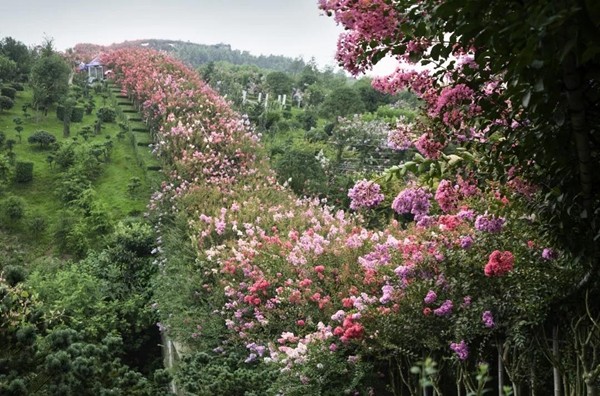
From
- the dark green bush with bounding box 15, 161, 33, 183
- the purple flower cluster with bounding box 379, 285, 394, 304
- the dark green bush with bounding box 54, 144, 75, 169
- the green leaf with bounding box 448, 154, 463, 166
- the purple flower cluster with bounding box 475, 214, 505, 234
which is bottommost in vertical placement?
the dark green bush with bounding box 15, 161, 33, 183

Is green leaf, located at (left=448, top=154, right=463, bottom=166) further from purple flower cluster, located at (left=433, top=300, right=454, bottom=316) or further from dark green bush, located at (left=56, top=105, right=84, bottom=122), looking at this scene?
dark green bush, located at (left=56, top=105, right=84, bottom=122)

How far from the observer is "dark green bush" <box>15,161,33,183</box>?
46.6 feet

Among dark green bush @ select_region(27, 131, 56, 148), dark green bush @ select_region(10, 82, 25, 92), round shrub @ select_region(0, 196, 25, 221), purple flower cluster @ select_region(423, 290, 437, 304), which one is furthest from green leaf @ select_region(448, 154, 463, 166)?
dark green bush @ select_region(10, 82, 25, 92)

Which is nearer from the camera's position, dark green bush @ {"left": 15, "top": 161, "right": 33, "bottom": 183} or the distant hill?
dark green bush @ {"left": 15, "top": 161, "right": 33, "bottom": 183}

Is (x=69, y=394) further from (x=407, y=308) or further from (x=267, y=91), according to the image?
(x=267, y=91)

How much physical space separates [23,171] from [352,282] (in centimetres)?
1142

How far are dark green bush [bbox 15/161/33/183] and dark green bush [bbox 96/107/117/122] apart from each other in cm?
526

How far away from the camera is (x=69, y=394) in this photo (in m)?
3.42

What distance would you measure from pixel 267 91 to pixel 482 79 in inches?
996

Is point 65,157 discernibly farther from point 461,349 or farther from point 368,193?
point 461,349

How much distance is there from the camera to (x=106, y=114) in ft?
64.3

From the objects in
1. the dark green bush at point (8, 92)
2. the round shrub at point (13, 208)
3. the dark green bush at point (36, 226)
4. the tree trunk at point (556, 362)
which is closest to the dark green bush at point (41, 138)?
the round shrub at point (13, 208)

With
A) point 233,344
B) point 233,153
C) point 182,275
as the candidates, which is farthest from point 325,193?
point 233,344

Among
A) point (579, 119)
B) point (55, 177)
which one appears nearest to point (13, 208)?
point (55, 177)
